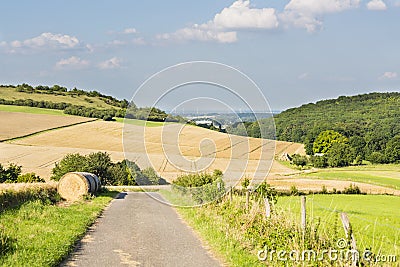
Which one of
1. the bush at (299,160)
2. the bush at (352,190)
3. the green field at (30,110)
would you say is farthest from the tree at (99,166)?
the green field at (30,110)

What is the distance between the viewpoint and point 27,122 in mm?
87062

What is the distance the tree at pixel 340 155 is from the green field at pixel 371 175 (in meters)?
4.99

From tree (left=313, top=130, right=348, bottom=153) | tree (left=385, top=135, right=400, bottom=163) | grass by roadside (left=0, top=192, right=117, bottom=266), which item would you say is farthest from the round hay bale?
tree (left=313, top=130, right=348, bottom=153)

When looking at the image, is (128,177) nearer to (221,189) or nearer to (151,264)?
(221,189)

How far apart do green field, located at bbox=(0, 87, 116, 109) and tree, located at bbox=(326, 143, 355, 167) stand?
52630 mm

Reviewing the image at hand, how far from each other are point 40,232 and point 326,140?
85454 mm

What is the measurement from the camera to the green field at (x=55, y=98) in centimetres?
11339

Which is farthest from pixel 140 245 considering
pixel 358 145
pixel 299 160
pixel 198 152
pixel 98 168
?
pixel 358 145

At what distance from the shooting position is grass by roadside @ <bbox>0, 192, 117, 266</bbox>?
9357 mm

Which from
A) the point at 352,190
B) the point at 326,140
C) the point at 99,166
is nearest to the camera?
the point at 352,190

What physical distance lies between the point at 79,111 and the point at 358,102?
70.9 metres

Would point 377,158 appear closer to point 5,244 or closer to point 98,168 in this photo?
point 98,168

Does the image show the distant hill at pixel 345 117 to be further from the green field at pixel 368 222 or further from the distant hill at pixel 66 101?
the green field at pixel 368 222

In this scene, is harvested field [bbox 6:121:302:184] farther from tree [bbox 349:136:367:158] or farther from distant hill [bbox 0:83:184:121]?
distant hill [bbox 0:83:184:121]
